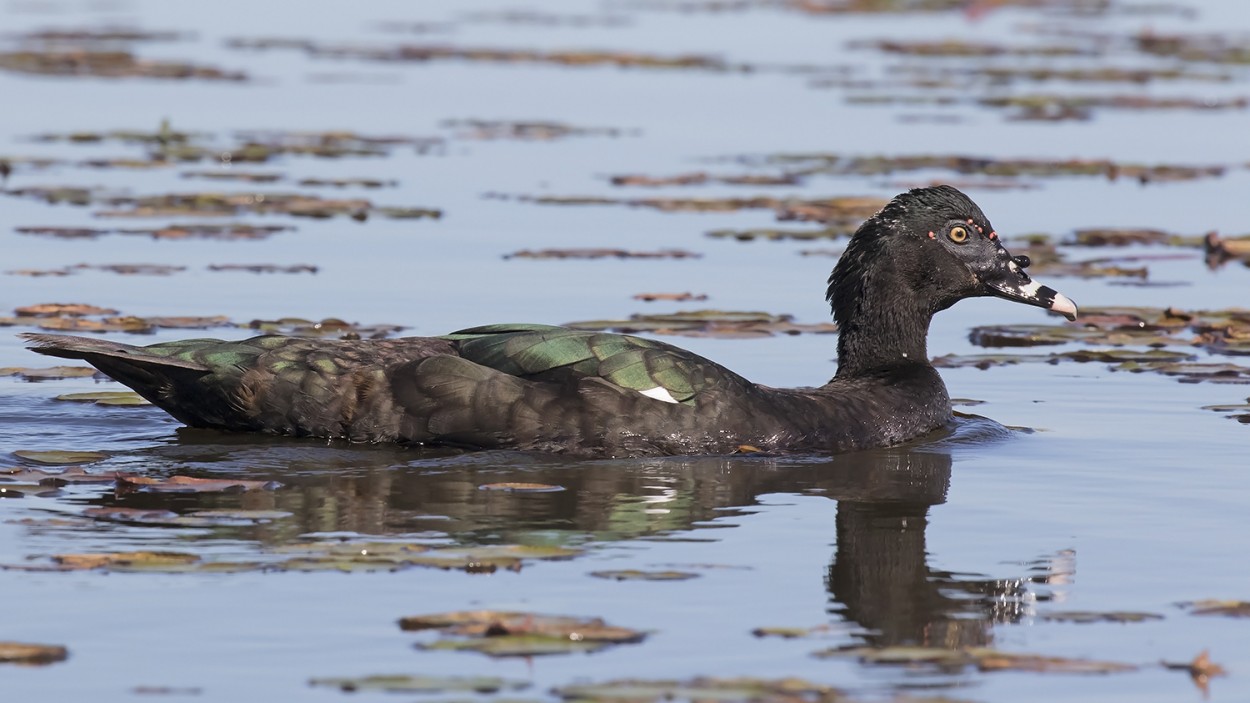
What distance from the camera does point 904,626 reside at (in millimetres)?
8250

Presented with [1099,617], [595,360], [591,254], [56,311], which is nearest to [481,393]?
[595,360]

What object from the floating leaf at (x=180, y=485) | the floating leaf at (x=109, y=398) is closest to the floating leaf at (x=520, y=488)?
the floating leaf at (x=180, y=485)

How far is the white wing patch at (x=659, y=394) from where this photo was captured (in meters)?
11.4

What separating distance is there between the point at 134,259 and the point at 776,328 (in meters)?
5.12

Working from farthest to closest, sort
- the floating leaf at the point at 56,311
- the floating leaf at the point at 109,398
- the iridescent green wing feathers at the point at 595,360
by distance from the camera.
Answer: the floating leaf at the point at 56,311 < the floating leaf at the point at 109,398 < the iridescent green wing feathers at the point at 595,360

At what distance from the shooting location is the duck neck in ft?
42.1

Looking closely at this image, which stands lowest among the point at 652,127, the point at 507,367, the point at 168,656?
the point at 168,656

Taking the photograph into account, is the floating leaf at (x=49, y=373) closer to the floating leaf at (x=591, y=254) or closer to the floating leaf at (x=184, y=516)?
the floating leaf at (x=184, y=516)

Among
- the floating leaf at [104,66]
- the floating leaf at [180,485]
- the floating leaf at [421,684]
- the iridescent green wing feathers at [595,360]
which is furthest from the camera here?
the floating leaf at [104,66]

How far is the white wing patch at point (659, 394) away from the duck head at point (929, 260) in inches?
72.2

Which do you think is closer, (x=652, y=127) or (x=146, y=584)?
(x=146, y=584)

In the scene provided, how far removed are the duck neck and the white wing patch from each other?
173 centimetres

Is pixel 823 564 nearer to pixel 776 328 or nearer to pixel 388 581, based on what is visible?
pixel 388 581

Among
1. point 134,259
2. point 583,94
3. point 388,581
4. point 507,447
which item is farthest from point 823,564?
point 583,94
